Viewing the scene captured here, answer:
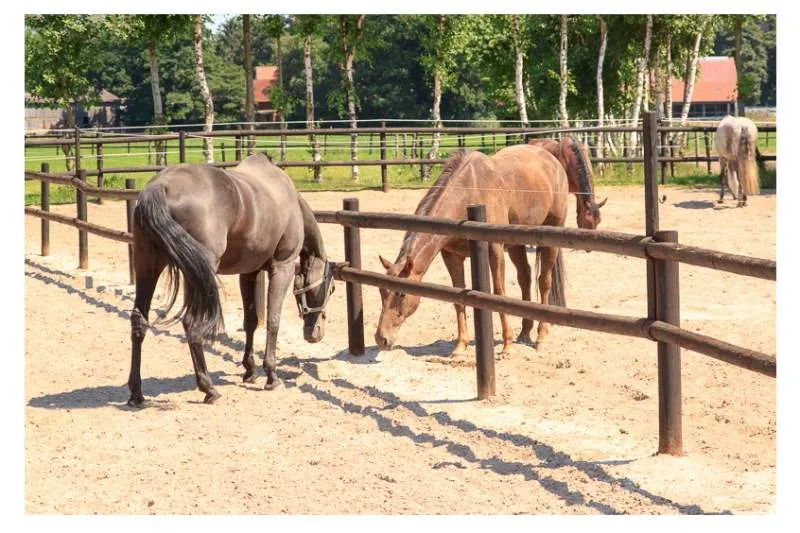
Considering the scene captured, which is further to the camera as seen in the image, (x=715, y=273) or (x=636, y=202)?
(x=636, y=202)

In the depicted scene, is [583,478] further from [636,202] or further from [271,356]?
[636,202]

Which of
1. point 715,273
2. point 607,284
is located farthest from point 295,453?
point 715,273

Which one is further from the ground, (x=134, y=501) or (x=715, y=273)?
(x=715, y=273)

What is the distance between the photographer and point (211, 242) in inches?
265

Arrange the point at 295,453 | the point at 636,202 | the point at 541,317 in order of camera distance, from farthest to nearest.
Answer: the point at 636,202 < the point at 541,317 < the point at 295,453

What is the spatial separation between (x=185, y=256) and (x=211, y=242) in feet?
1.03

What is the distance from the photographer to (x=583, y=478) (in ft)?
17.4

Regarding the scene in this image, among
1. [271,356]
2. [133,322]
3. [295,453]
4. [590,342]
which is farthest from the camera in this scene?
[590,342]

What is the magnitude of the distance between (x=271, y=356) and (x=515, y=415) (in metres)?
1.84

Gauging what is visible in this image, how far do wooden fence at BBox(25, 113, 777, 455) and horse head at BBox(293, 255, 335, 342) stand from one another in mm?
212

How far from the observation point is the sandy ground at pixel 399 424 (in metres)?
5.05

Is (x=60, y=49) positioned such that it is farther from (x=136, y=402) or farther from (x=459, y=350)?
(x=136, y=402)

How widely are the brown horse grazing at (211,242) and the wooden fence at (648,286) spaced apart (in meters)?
0.79

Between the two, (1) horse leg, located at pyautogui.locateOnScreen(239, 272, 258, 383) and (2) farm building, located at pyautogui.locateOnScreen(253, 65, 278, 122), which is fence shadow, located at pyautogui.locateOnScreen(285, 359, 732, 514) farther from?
(2) farm building, located at pyautogui.locateOnScreen(253, 65, 278, 122)
